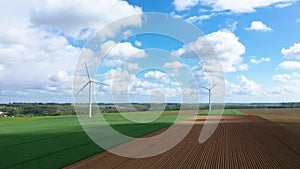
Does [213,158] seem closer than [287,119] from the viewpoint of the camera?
Yes

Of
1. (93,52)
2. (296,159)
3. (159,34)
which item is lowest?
(296,159)

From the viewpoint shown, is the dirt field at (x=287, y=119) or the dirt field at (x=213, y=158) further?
the dirt field at (x=287, y=119)

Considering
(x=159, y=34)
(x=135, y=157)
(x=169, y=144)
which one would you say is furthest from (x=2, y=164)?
(x=159, y=34)

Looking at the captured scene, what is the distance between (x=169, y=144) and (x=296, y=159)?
840 centimetres

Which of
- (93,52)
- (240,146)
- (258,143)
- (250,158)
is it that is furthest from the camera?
(93,52)

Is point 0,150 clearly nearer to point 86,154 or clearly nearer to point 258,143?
point 86,154

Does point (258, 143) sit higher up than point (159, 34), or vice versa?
point (159, 34)

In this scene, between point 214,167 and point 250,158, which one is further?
point 250,158

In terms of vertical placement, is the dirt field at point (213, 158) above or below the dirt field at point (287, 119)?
below

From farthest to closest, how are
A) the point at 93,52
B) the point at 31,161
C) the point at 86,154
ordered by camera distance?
the point at 93,52 < the point at 86,154 < the point at 31,161

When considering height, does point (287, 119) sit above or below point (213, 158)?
above

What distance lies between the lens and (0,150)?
19250mm

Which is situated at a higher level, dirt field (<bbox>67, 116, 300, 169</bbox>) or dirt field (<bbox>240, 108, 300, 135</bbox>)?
dirt field (<bbox>240, 108, 300, 135</bbox>)

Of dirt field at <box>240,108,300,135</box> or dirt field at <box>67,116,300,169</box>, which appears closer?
dirt field at <box>67,116,300,169</box>
